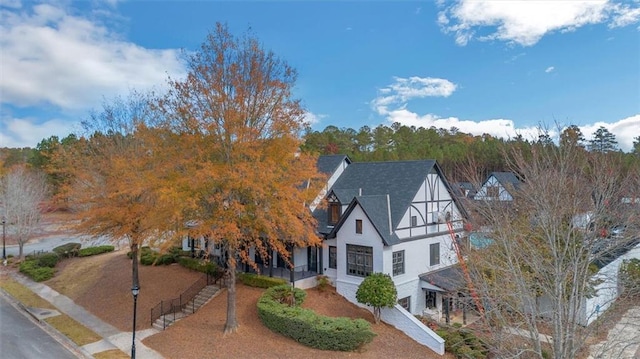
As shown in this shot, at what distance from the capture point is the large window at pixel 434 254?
24.5 metres

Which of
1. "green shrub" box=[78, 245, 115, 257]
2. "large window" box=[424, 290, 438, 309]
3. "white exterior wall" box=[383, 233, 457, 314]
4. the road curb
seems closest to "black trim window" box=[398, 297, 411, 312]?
"white exterior wall" box=[383, 233, 457, 314]

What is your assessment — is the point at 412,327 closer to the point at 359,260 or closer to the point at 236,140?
the point at 359,260

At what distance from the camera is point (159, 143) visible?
17.2 metres

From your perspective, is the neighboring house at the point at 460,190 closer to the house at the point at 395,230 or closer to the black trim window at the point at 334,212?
the house at the point at 395,230

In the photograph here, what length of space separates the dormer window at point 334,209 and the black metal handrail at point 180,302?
25.8 ft

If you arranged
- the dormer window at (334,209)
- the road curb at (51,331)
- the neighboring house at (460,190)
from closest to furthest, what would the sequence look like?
the road curb at (51,331), the neighboring house at (460,190), the dormer window at (334,209)

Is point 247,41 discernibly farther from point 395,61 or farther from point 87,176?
point 87,176

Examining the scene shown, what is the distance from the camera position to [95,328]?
1938cm

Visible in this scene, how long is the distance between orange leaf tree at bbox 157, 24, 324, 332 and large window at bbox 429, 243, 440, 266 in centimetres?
1087

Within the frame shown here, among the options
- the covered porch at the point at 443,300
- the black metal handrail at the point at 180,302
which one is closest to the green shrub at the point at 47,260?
the black metal handrail at the point at 180,302

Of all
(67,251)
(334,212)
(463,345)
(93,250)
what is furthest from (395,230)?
(67,251)

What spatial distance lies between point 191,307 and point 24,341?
7227 mm

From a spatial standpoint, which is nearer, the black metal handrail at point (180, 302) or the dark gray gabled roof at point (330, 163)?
the black metal handrail at point (180, 302)

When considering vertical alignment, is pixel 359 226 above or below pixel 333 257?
above
